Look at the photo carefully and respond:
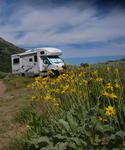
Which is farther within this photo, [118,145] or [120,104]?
[120,104]

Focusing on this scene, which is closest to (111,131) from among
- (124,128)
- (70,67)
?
(124,128)

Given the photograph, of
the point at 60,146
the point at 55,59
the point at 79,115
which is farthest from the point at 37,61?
the point at 60,146

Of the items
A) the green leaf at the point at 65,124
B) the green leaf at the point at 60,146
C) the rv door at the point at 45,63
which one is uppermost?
the rv door at the point at 45,63

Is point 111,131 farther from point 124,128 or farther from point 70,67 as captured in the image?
point 70,67

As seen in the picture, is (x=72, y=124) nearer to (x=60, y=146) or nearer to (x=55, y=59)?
(x=60, y=146)

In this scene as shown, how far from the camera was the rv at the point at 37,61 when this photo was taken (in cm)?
3462

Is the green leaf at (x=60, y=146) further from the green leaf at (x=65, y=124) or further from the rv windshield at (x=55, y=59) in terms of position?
the rv windshield at (x=55, y=59)

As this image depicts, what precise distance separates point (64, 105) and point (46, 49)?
95.9ft

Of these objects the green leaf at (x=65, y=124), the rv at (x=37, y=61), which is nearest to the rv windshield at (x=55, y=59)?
the rv at (x=37, y=61)

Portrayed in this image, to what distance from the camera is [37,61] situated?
120 ft

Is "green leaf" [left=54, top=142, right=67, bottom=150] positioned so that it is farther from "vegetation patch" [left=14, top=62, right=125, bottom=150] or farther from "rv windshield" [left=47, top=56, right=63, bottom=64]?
"rv windshield" [left=47, top=56, right=63, bottom=64]

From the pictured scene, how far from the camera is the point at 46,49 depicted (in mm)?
35500

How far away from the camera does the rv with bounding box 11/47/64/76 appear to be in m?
34.6

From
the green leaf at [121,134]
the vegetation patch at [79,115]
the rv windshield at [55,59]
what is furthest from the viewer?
the rv windshield at [55,59]
